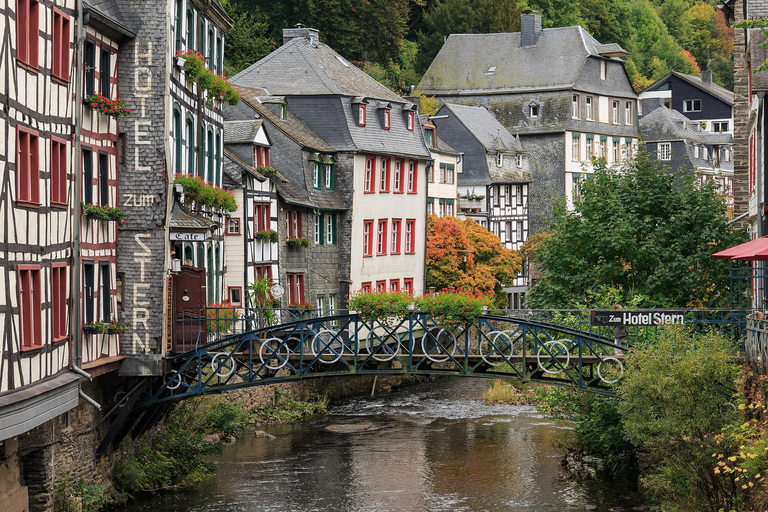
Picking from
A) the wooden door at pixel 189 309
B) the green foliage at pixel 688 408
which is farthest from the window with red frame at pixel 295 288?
the green foliage at pixel 688 408

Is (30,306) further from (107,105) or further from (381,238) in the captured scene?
(381,238)

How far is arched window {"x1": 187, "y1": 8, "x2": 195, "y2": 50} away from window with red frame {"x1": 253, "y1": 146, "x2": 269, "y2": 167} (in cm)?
1140

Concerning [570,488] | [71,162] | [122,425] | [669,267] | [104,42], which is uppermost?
[104,42]

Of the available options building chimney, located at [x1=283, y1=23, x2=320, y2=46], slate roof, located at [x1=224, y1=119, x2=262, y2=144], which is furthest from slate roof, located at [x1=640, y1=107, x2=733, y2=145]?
slate roof, located at [x1=224, y1=119, x2=262, y2=144]

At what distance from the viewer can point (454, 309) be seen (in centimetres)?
2722

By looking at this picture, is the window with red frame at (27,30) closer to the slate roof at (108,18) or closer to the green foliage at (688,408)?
the slate roof at (108,18)

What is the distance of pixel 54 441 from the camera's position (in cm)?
2345

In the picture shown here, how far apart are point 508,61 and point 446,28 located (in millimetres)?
8021

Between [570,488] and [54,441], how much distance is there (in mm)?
12804

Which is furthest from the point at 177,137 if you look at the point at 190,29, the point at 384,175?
the point at 384,175

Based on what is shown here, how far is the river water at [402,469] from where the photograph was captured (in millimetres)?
28531

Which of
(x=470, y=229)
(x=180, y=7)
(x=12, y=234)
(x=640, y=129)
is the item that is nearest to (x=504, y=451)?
(x=180, y=7)

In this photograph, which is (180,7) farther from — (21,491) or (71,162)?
(21,491)

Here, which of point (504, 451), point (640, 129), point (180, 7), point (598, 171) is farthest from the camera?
point (640, 129)
